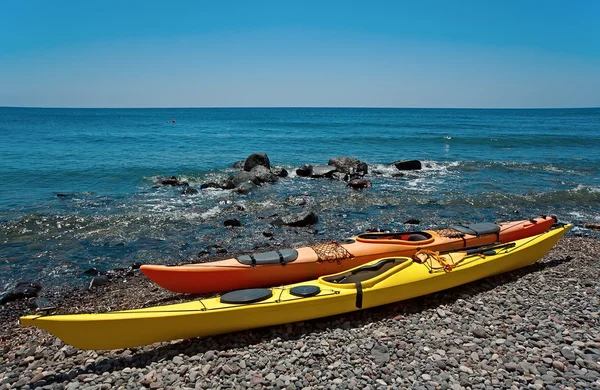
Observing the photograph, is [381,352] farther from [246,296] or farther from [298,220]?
[298,220]

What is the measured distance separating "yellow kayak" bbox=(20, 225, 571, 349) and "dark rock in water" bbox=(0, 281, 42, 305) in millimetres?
3505

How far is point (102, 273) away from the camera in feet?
27.9

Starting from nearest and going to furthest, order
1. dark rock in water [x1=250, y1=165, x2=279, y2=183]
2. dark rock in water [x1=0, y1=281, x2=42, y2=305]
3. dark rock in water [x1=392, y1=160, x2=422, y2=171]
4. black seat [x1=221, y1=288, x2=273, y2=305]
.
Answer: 1. black seat [x1=221, y1=288, x2=273, y2=305]
2. dark rock in water [x1=0, y1=281, x2=42, y2=305]
3. dark rock in water [x1=250, y1=165, x2=279, y2=183]
4. dark rock in water [x1=392, y1=160, x2=422, y2=171]

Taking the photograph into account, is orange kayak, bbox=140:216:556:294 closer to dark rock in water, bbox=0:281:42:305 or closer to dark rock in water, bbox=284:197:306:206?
dark rock in water, bbox=0:281:42:305

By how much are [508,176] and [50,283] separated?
19.0 metres

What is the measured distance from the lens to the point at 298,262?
7.30m

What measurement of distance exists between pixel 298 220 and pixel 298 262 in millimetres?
4425

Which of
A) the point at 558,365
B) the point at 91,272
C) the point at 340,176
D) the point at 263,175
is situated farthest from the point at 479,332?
the point at 340,176

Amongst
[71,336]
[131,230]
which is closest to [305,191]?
[131,230]

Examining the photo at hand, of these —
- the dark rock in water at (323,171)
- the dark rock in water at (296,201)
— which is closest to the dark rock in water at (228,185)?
the dark rock in water at (296,201)

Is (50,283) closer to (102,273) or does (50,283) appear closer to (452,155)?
(102,273)

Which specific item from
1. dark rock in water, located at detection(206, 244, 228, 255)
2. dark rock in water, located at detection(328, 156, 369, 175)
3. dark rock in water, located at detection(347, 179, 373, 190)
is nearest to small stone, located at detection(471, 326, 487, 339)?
dark rock in water, located at detection(206, 244, 228, 255)

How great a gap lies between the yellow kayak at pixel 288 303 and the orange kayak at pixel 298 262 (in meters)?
0.67

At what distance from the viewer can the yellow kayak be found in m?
4.88
